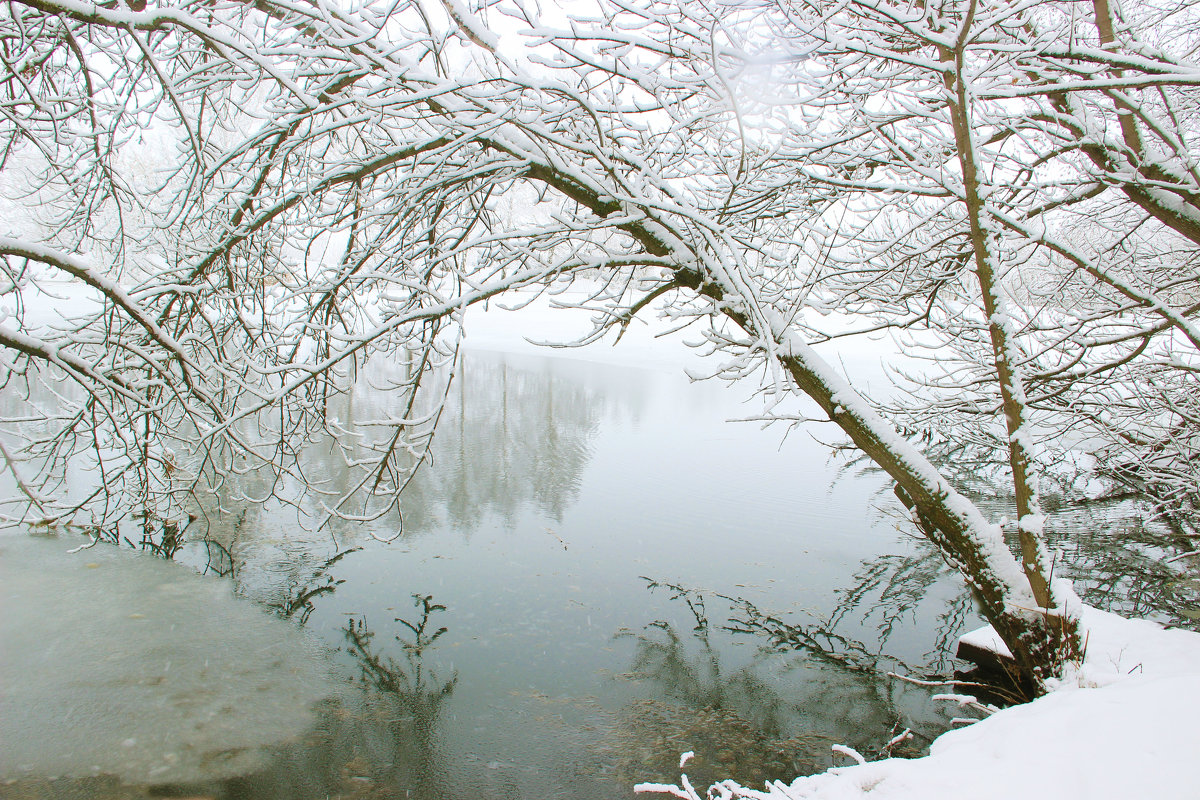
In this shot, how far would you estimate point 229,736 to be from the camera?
4.45 metres

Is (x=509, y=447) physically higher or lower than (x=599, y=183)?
lower

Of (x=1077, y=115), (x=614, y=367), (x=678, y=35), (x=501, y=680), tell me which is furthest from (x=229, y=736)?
(x=614, y=367)

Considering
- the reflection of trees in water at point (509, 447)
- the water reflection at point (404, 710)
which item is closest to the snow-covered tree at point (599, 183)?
the water reflection at point (404, 710)

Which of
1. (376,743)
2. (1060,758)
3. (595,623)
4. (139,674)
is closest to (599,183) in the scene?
(1060,758)

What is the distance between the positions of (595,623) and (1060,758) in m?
4.25

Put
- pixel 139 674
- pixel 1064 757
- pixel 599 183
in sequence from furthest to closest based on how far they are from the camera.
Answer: pixel 139 674 < pixel 599 183 < pixel 1064 757

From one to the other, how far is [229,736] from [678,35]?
5.49 metres

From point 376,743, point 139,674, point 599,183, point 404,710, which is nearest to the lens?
point 599,183

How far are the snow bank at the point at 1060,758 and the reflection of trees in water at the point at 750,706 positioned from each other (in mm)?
1490

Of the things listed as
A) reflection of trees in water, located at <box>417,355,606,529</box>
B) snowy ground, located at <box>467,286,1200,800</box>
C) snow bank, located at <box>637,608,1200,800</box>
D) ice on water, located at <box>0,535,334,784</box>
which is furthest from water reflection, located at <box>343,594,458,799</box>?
reflection of trees in water, located at <box>417,355,606,529</box>

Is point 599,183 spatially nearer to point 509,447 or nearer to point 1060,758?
point 1060,758

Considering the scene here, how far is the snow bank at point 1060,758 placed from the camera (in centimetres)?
236

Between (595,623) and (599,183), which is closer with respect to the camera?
(599,183)

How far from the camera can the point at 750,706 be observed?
16.9 feet
